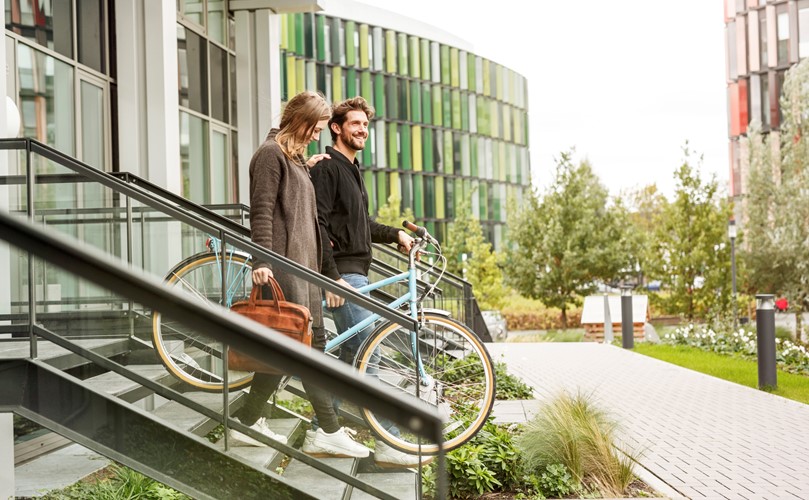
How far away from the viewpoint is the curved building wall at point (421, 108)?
5381cm

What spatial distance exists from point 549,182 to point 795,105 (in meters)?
9.48

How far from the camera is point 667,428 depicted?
9.35 meters

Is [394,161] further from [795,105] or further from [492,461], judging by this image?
[492,461]

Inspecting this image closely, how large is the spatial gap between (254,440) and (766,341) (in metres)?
9.14

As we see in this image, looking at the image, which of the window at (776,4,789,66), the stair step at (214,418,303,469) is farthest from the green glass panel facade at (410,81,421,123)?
the stair step at (214,418,303,469)

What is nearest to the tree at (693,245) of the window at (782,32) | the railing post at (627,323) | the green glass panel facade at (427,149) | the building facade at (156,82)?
the railing post at (627,323)

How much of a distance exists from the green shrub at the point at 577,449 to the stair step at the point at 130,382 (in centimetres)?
314

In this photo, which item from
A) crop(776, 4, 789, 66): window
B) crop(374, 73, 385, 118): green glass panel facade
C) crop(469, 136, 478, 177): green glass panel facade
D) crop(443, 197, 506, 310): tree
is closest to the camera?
crop(443, 197, 506, 310): tree

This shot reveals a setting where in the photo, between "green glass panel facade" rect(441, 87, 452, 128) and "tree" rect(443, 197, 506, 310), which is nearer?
"tree" rect(443, 197, 506, 310)

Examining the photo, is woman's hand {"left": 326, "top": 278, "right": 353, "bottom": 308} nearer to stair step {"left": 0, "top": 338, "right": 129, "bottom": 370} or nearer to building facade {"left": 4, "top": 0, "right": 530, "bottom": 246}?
stair step {"left": 0, "top": 338, "right": 129, "bottom": 370}

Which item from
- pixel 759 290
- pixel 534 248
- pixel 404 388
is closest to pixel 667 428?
pixel 404 388

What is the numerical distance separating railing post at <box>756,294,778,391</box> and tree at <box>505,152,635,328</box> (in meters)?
21.6

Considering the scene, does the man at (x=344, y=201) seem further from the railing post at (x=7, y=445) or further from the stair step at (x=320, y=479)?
the railing post at (x=7, y=445)

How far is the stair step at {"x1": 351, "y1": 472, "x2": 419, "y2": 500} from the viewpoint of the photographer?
9.25 ft
